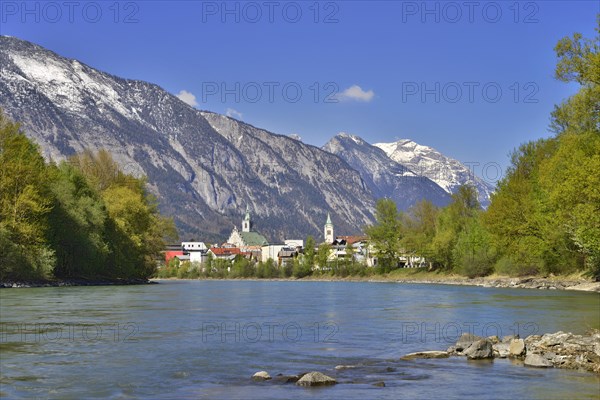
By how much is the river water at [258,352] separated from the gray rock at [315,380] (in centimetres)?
38

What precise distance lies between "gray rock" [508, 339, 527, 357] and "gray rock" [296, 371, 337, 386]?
857 centimetres

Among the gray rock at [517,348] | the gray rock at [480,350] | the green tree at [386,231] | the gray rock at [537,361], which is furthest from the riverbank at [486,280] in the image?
the gray rock at [537,361]

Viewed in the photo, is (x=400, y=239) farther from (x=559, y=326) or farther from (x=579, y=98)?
(x=559, y=326)

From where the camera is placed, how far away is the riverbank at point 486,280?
81.8 metres

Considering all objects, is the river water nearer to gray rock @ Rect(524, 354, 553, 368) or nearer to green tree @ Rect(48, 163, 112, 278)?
gray rock @ Rect(524, 354, 553, 368)

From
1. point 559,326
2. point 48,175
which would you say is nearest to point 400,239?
point 48,175

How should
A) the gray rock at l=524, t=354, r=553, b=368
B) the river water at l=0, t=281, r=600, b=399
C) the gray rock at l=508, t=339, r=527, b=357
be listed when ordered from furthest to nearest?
the gray rock at l=508, t=339, r=527, b=357 → the gray rock at l=524, t=354, r=553, b=368 → the river water at l=0, t=281, r=600, b=399

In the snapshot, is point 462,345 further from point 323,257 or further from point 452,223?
Answer: point 323,257

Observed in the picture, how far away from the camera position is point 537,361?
25422 millimetres

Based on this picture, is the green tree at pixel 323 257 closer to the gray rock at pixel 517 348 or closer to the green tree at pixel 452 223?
the green tree at pixel 452 223

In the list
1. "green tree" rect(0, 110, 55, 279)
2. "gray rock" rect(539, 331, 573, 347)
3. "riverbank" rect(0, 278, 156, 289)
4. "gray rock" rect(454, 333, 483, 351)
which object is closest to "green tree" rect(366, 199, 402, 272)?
"riverbank" rect(0, 278, 156, 289)

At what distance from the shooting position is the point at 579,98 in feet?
167

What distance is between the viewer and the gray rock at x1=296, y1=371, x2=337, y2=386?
22.2 metres

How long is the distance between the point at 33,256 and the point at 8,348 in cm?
5511
